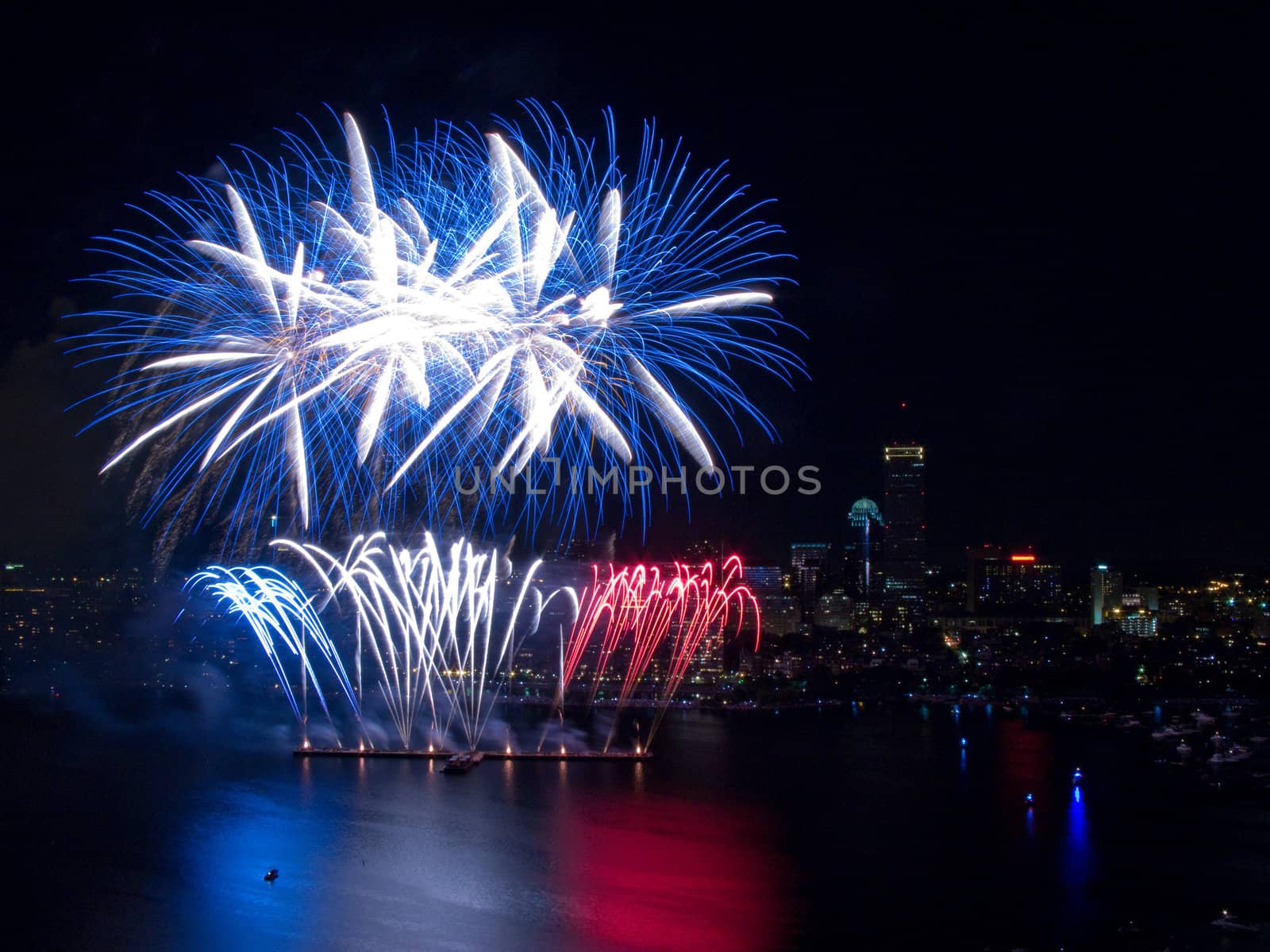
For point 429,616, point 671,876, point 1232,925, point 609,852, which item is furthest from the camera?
point 429,616

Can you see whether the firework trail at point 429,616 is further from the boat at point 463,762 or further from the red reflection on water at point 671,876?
the red reflection on water at point 671,876

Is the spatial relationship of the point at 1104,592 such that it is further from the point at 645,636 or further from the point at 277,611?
the point at 277,611

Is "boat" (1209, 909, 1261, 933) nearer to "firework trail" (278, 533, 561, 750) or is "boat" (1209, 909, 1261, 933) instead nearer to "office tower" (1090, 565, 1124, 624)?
"firework trail" (278, 533, 561, 750)

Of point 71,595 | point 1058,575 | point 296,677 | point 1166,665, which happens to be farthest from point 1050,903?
point 1058,575

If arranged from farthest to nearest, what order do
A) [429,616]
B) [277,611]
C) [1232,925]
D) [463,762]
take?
[277,611], [463,762], [429,616], [1232,925]

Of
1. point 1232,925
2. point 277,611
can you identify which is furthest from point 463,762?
point 1232,925

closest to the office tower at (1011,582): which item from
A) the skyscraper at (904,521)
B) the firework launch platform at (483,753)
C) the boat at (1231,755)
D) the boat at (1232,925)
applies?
the skyscraper at (904,521)

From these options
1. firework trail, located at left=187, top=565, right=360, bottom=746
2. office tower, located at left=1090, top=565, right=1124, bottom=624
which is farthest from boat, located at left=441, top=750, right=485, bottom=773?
office tower, located at left=1090, top=565, right=1124, bottom=624

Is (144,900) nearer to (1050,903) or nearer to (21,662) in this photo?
(1050,903)
